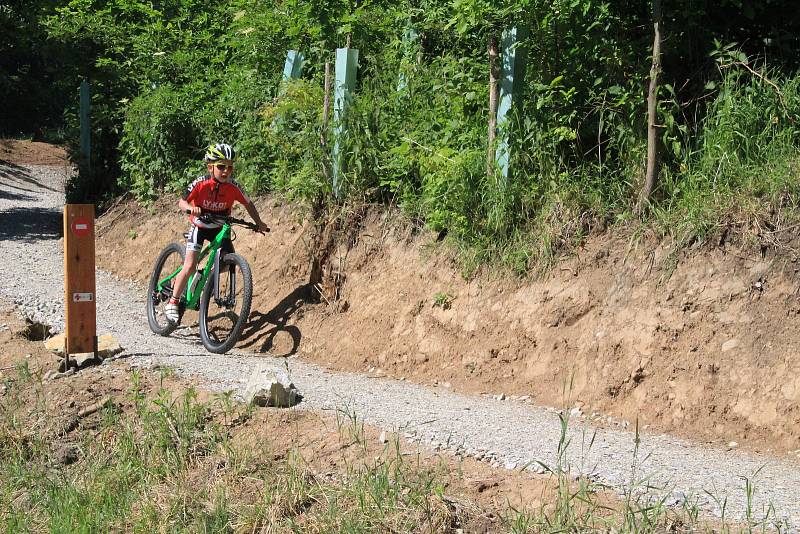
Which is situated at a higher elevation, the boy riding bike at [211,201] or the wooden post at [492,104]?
the wooden post at [492,104]

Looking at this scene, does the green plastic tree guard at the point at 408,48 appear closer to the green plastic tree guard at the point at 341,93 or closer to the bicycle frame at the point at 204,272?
the green plastic tree guard at the point at 341,93

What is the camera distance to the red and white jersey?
31.1 feet

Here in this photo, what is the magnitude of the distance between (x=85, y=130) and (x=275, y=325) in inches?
392

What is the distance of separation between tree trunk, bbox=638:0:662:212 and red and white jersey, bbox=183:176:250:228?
3892 mm

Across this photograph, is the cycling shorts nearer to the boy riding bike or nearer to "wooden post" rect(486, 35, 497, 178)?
the boy riding bike

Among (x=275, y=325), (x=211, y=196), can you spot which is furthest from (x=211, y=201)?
(x=275, y=325)

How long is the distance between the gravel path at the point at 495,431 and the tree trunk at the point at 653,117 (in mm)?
1999

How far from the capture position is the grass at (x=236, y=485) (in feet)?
14.8

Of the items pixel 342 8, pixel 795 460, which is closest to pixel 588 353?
pixel 795 460

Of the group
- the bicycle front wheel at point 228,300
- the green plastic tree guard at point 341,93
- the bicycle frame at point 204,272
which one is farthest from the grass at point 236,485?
the green plastic tree guard at point 341,93

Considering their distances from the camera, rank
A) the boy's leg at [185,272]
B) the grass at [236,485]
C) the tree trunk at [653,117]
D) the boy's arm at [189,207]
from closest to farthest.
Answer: the grass at [236,485]
the tree trunk at [653,117]
the boy's arm at [189,207]
the boy's leg at [185,272]

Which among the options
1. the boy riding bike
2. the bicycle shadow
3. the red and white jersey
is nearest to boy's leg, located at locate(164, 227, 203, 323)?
the boy riding bike

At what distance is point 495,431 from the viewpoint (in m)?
5.96

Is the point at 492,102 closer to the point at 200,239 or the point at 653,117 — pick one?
the point at 653,117
